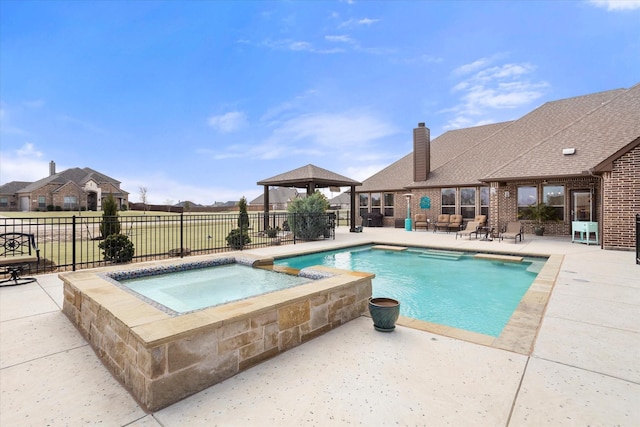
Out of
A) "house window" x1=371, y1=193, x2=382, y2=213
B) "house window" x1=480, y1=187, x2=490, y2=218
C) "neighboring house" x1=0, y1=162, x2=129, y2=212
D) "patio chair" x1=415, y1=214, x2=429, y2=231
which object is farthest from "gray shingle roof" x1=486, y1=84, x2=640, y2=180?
"neighboring house" x1=0, y1=162, x2=129, y2=212

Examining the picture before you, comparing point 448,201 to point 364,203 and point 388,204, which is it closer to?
point 388,204

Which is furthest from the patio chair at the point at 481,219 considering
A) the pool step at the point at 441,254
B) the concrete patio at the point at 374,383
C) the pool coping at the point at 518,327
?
the concrete patio at the point at 374,383

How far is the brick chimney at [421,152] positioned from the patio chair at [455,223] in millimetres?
3256

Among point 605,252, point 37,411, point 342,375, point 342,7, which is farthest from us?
point 342,7

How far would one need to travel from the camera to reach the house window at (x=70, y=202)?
43.6 metres

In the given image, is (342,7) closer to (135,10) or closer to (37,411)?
(135,10)

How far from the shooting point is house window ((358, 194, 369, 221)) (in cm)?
2198

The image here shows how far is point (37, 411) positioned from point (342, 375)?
2337 mm

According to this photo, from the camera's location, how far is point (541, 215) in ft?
47.4

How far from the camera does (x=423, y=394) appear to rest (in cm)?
241

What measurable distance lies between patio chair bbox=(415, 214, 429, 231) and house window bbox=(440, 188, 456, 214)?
1.16 m

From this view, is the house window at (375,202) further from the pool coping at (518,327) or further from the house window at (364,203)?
the pool coping at (518,327)

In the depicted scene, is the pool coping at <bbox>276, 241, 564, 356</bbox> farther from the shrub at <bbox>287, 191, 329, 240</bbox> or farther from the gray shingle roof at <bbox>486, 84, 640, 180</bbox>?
the gray shingle roof at <bbox>486, 84, 640, 180</bbox>

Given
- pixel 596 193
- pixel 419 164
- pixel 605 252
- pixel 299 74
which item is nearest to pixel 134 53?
pixel 299 74
